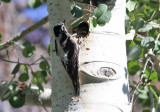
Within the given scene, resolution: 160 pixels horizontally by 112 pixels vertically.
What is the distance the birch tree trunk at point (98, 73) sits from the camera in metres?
1.44

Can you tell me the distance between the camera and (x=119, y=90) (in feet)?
4.83

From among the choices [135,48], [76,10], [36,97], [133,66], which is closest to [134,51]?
[135,48]

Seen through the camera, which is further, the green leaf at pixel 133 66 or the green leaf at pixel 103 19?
the green leaf at pixel 133 66

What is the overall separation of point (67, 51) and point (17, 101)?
2.59ft

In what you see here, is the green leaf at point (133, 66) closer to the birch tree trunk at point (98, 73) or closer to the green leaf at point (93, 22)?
the birch tree trunk at point (98, 73)

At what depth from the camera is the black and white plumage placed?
4.84ft

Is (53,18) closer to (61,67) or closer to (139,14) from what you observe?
(61,67)

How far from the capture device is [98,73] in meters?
1.47

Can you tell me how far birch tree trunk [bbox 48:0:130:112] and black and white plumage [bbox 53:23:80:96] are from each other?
0.09ft

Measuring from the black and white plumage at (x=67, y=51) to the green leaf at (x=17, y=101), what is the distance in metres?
0.74

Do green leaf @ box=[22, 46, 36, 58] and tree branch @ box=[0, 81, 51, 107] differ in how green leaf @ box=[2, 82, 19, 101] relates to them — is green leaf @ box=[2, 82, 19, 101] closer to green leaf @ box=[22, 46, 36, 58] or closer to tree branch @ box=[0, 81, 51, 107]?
tree branch @ box=[0, 81, 51, 107]

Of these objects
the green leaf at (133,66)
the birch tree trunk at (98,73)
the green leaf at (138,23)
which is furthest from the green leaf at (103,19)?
the green leaf at (133,66)

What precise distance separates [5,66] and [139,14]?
4942mm

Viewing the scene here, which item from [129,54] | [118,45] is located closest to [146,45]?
[129,54]
